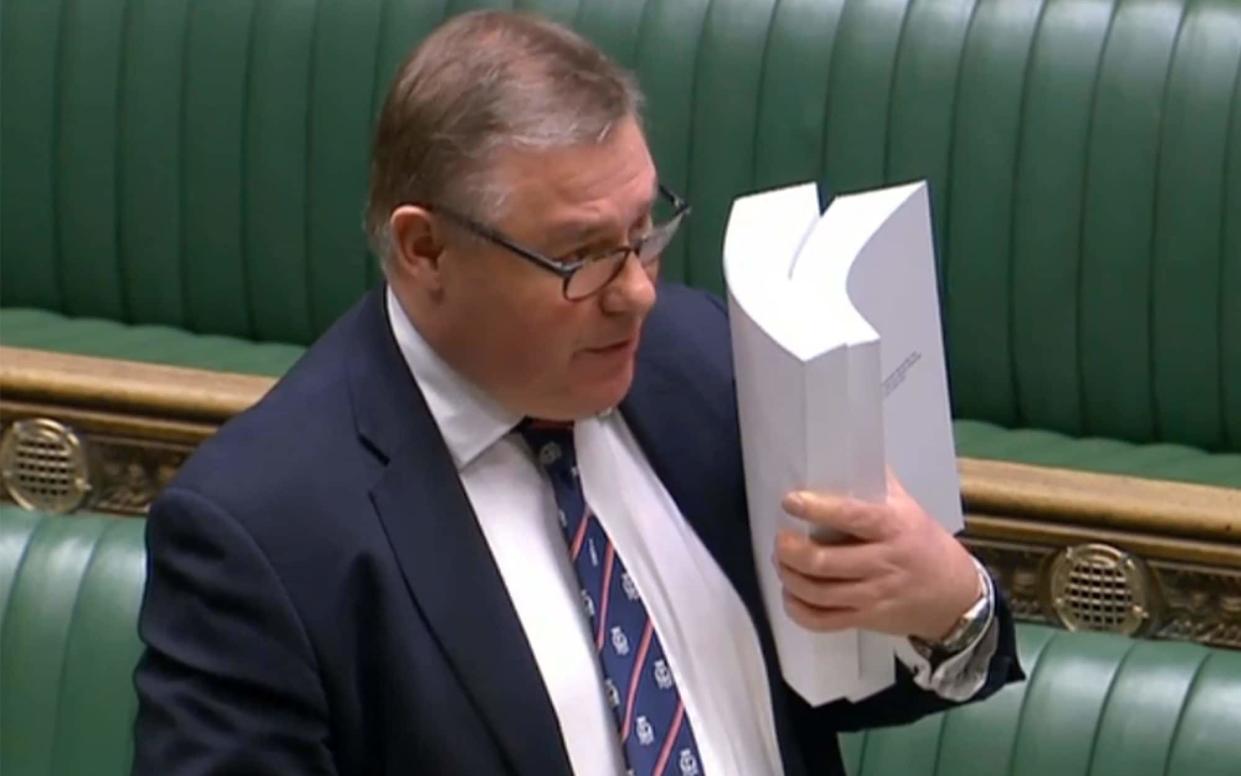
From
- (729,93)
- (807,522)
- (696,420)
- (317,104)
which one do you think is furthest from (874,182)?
(807,522)

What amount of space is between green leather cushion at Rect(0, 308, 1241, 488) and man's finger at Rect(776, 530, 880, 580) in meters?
1.55

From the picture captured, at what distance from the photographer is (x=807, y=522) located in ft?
5.34

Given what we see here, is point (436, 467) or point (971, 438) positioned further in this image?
point (971, 438)

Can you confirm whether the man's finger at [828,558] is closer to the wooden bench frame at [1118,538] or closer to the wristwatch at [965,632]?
the wristwatch at [965,632]

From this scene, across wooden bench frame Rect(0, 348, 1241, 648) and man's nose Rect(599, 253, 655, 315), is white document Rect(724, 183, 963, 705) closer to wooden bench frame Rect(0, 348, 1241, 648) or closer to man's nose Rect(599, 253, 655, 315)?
man's nose Rect(599, 253, 655, 315)

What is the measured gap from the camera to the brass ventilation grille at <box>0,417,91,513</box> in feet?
10.0

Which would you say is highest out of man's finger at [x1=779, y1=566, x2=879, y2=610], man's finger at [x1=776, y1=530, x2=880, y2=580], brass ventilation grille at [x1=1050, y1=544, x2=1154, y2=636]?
man's finger at [x1=776, y1=530, x2=880, y2=580]

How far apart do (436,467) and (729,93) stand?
1.81 meters

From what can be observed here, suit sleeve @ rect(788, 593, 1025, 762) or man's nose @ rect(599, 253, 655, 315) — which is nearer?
man's nose @ rect(599, 253, 655, 315)

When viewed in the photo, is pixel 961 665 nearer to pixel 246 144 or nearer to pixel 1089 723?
pixel 1089 723

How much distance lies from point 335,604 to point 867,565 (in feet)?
1.11

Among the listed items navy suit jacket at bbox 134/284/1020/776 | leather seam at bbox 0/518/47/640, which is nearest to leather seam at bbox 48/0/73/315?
leather seam at bbox 0/518/47/640

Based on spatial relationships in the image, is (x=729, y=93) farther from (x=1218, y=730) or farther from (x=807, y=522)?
(x=807, y=522)

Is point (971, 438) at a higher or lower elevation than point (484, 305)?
lower
